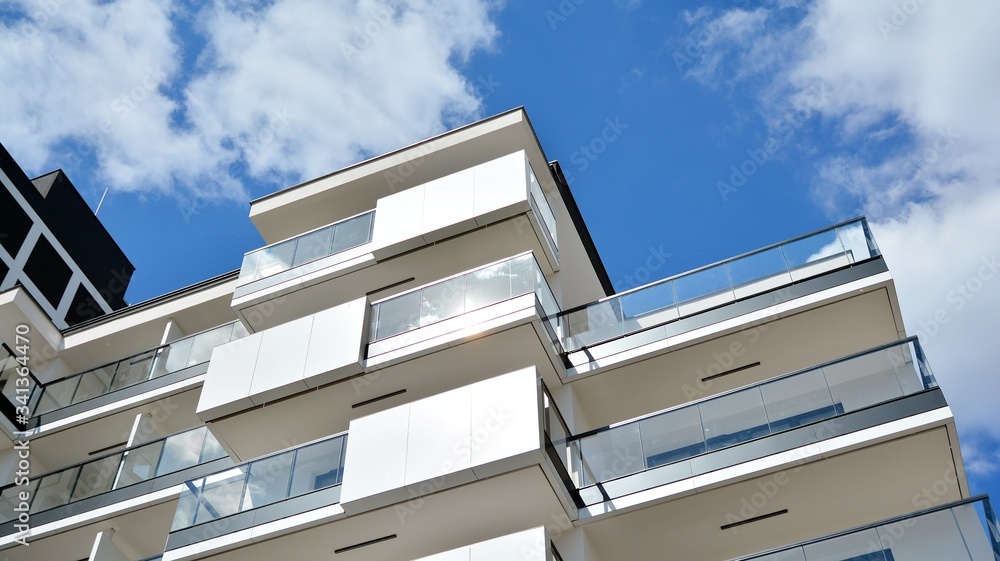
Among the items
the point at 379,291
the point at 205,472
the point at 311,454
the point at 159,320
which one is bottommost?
the point at 311,454

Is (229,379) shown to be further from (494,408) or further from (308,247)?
(494,408)

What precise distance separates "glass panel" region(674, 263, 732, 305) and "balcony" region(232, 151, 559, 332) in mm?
2482

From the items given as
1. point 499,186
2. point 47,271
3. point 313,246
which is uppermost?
point 47,271

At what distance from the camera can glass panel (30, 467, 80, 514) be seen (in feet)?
55.2

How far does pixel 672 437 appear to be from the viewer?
12.4m

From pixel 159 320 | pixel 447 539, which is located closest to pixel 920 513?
pixel 447 539

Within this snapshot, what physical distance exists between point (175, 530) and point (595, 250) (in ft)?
34.3

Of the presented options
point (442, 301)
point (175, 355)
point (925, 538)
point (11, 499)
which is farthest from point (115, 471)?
point (925, 538)

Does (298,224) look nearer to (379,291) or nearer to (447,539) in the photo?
(379,291)

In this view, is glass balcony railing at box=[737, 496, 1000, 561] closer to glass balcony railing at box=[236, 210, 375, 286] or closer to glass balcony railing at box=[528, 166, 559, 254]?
glass balcony railing at box=[528, 166, 559, 254]

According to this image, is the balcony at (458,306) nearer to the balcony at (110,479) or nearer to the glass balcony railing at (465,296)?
the glass balcony railing at (465,296)

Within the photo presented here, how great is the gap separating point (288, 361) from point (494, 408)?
4.19m

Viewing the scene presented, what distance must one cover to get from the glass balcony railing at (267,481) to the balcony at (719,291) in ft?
12.8

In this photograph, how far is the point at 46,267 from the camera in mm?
26969
